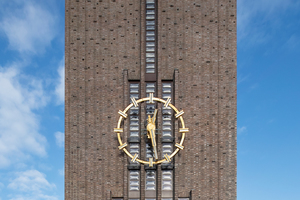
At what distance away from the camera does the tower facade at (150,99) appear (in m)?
13.9

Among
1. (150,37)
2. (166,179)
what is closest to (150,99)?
(150,37)

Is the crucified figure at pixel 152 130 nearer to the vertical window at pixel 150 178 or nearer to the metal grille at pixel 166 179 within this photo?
the vertical window at pixel 150 178

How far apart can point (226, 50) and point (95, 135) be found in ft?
24.3

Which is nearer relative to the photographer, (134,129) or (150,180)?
(150,180)

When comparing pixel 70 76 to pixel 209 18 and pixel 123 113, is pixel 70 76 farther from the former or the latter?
pixel 209 18

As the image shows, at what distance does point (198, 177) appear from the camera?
13797 mm

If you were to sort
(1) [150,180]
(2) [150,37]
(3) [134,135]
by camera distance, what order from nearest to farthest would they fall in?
(1) [150,180] → (3) [134,135] → (2) [150,37]

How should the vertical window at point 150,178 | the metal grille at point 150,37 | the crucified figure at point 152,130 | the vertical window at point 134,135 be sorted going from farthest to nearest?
1. the metal grille at point 150,37
2. the vertical window at point 134,135
3. the vertical window at point 150,178
4. the crucified figure at point 152,130

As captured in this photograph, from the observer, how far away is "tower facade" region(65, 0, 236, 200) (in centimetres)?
1385

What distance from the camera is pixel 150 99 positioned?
14.1 meters

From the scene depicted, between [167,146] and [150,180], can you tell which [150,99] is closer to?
[167,146]

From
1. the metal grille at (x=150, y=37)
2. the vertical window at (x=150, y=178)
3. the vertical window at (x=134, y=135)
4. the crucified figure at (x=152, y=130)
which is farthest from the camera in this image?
the metal grille at (x=150, y=37)

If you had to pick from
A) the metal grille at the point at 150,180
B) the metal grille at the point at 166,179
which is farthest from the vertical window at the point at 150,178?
the metal grille at the point at 166,179

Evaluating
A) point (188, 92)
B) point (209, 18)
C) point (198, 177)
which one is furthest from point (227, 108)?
point (209, 18)
